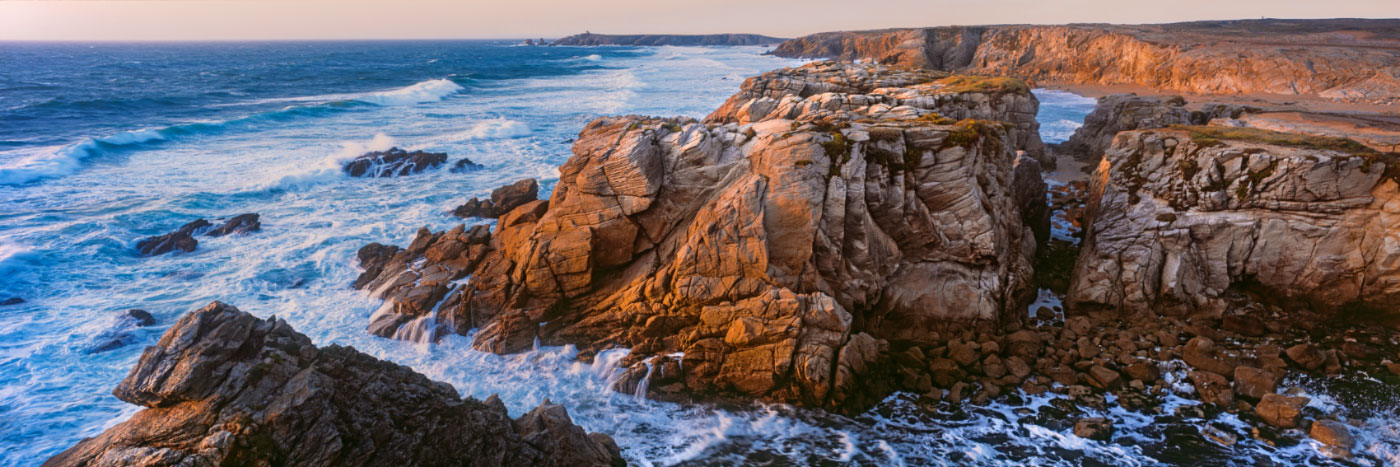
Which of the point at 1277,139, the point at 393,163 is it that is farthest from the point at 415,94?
the point at 1277,139

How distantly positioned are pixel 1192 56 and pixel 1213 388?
6504 cm

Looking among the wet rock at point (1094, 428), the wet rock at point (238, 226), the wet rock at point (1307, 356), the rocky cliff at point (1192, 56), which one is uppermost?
the rocky cliff at point (1192, 56)

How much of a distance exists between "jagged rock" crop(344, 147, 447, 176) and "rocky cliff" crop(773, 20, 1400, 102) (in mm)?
56021

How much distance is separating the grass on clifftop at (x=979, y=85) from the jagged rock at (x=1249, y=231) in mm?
9848

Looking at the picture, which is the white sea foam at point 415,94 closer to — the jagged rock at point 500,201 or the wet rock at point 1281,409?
the jagged rock at point 500,201

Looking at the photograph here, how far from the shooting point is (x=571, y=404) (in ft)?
49.3

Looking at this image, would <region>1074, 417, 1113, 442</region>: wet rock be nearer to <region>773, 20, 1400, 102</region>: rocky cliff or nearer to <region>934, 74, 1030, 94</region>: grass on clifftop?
<region>934, 74, 1030, 94</region>: grass on clifftop

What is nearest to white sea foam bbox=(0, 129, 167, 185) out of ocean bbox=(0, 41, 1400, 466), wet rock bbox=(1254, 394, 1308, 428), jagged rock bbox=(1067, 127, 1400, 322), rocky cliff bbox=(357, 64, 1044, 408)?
ocean bbox=(0, 41, 1400, 466)

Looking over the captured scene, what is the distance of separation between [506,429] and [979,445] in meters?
9.55

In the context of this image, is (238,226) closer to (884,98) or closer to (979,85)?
(884,98)

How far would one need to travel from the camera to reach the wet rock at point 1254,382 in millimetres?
14328

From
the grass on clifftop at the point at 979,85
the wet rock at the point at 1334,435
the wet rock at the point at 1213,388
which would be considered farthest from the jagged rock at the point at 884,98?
the wet rock at the point at 1334,435

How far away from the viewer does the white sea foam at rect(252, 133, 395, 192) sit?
32.5 metres

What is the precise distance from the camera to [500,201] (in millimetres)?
26594
